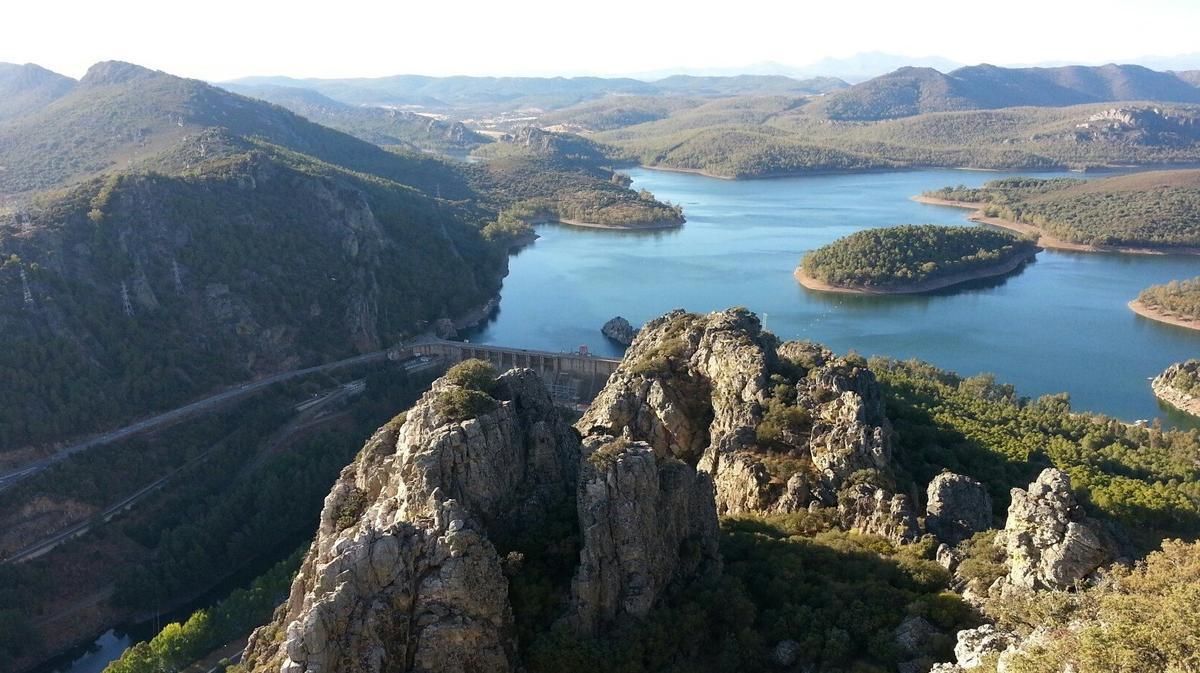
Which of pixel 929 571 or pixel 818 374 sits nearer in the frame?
pixel 929 571

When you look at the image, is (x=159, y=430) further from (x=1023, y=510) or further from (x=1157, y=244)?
(x=1157, y=244)

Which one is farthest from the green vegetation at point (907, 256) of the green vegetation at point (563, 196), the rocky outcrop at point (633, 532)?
the rocky outcrop at point (633, 532)

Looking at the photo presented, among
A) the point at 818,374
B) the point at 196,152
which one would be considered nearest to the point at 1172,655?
the point at 818,374

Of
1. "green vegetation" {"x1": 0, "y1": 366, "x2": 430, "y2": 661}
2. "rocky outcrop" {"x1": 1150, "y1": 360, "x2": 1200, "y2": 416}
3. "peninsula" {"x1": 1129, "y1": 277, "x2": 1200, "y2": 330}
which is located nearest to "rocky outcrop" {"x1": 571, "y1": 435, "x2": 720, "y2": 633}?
"green vegetation" {"x1": 0, "y1": 366, "x2": 430, "y2": 661}

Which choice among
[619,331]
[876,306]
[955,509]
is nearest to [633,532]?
[955,509]

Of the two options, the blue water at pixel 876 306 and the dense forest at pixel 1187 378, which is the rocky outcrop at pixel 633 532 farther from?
the dense forest at pixel 1187 378

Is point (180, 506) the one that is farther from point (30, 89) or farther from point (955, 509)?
point (30, 89)

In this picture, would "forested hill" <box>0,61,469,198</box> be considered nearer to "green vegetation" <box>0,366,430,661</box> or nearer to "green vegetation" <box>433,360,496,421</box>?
"green vegetation" <box>0,366,430,661</box>
